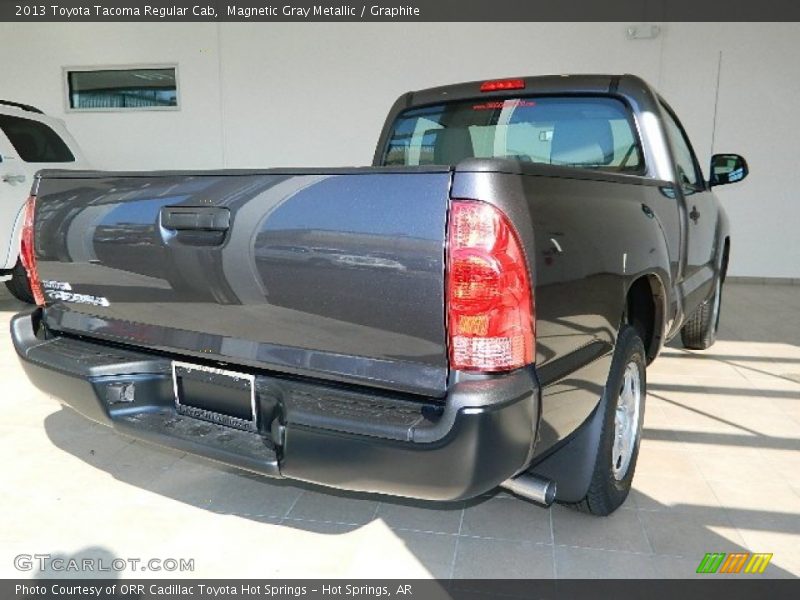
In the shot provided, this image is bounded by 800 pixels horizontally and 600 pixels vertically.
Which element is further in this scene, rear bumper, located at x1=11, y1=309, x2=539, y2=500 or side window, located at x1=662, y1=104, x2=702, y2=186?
side window, located at x1=662, y1=104, x2=702, y2=186

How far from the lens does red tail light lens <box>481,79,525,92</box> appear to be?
3.07 metres

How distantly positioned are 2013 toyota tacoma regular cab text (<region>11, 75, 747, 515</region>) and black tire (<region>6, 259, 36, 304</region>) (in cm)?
423

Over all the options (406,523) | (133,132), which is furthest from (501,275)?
(133,132)

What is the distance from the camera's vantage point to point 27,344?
2465 mm

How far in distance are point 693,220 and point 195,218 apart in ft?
8.71

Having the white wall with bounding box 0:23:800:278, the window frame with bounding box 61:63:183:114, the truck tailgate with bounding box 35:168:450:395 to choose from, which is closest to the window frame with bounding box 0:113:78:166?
the white wall with bounding box 0:23:800:278

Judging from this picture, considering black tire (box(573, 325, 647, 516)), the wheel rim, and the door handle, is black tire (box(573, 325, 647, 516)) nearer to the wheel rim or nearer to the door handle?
the wheel rim

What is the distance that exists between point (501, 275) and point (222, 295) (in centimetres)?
89

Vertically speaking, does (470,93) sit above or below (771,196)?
above

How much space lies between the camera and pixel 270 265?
5.99ft

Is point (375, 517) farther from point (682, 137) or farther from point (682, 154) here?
point (682, 137)
